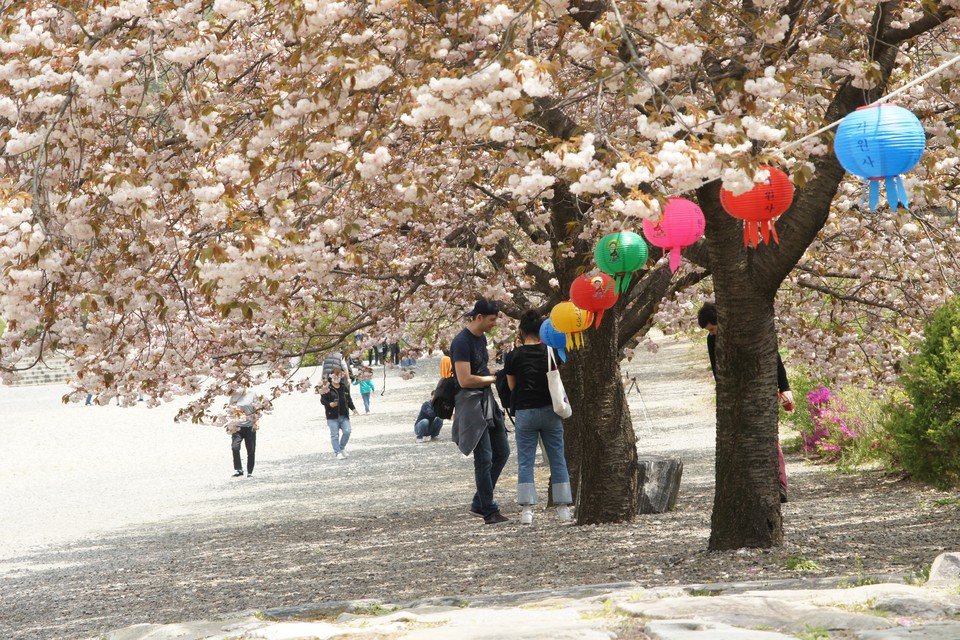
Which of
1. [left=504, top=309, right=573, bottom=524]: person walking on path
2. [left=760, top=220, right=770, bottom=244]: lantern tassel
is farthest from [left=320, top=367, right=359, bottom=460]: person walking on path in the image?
[left=760, top=220, right=770, bottom=244]: lantern tassel

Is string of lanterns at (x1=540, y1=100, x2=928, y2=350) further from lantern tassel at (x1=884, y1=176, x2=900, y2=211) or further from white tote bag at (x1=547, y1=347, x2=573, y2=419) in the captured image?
white tote bag at (x1=547, y1=347, x2=573, y2=419)

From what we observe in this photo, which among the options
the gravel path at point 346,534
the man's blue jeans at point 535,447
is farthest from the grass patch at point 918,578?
the man's blue jeans at point 535,447

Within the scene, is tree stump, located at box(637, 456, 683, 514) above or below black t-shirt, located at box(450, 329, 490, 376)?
below

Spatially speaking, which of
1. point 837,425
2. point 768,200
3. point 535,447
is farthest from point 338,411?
point 768,200

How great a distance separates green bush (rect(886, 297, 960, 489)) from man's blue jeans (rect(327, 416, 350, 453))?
1228 cm

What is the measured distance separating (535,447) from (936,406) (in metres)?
3.95

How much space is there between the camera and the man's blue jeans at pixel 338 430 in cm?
2045

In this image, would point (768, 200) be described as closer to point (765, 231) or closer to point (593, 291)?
point (765, 231)

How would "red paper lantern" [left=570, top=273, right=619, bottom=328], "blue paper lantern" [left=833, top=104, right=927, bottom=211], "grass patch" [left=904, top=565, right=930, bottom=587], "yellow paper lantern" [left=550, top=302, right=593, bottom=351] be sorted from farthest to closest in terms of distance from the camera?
"yellow paper lantern" [left=550, top=302, right=593, bottom=351], "red paper lantern" [left=570, top=273, right=619, bottom=328], "grass patch" [left=904, top=565, right=930, bottom=587], "blue paper lantern" [left=833, top=104, right=927, bottom=211]

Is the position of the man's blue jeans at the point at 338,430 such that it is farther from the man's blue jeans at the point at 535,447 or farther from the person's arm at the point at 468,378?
the person's arm at the point at 468,378

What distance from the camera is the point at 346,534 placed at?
11773 mm

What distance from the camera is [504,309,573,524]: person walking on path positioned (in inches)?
380

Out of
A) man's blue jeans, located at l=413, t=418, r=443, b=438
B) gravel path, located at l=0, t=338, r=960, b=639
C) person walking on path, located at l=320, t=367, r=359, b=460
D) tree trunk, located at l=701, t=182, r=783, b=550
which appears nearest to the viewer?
tree trunk, located at l=701, t=182, r=783, b=550

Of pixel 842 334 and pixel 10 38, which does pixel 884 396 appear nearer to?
pixel 842 334
